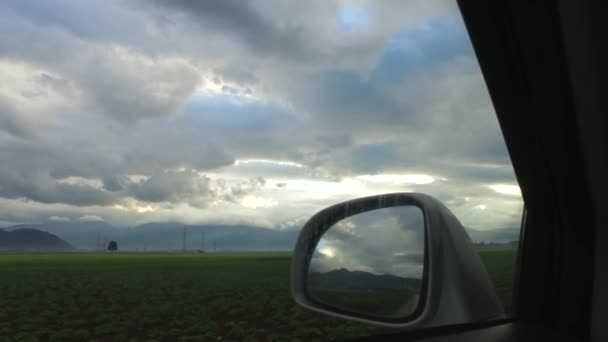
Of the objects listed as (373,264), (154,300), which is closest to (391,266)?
(373,264)

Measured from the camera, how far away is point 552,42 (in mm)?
2221

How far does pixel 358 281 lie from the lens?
2.50 meters

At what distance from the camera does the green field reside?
177cm

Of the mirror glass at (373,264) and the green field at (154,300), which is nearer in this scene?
the green field at (154,300)

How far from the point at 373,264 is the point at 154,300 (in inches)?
37.7

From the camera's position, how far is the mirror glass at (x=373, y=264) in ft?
7.98

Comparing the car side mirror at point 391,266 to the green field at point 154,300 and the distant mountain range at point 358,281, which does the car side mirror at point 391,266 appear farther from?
the green field at point 154,300

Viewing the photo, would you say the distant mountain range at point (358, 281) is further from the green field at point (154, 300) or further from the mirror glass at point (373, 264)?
the green field at point (154, 300)

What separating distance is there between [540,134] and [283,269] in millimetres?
1270

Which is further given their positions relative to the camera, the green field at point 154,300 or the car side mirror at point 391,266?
the car side mirror at point 391,266

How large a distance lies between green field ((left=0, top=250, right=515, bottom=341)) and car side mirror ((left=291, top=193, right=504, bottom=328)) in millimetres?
127

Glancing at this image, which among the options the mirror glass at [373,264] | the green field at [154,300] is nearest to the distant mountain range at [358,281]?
the mirror glass at [373,264]

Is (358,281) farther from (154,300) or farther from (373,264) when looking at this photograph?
(154,300)

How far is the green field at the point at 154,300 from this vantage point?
177cm
